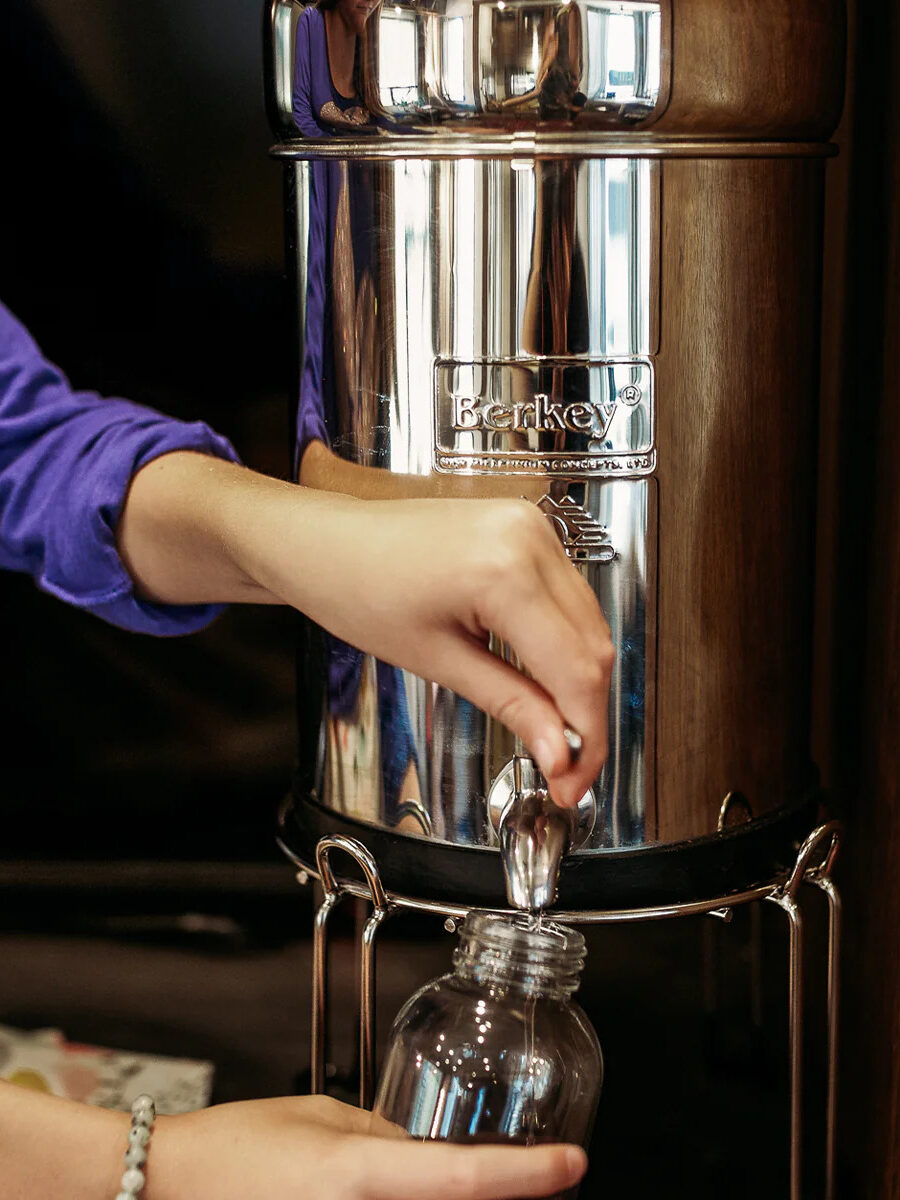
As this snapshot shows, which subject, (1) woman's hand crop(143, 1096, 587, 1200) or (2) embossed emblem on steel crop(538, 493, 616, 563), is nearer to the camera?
(1) woman's hand crop(143, 1096, 587, 1200)

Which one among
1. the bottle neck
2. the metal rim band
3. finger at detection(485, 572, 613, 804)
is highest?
the metal rim band

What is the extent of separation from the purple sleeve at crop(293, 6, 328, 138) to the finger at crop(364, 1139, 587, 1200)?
1.83 ft

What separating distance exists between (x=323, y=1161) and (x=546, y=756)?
0.75ft

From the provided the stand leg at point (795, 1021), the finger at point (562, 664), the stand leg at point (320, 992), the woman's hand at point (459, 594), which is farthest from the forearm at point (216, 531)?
the stand leg at point (795, 1021)

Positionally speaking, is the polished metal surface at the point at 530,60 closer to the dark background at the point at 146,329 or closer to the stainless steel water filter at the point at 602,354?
the stainless steel water filter at the point at 602,354

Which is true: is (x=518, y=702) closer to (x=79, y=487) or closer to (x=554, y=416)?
(x=554, y=416)

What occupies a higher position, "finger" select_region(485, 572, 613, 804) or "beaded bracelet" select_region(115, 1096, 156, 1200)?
"finger" select_region(485, 572, 613, 804)

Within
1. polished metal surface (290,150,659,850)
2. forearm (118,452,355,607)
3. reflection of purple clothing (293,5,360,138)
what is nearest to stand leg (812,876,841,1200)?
polished metal surface (290,150,659,850)

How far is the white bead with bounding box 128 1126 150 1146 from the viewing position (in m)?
0.71

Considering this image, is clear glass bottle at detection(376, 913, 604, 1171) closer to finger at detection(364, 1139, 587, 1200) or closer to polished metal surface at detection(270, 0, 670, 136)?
finger at detection(364, 1139, 587, 1200)

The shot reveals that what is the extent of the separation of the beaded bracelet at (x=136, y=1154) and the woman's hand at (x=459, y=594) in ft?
0.92

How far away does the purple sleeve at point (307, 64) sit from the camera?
31.1 inches

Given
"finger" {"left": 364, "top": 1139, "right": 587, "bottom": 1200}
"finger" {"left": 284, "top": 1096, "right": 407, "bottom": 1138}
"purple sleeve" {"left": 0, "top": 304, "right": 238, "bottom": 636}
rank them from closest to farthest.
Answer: "finger" {"left": 364, "top": 1139, "right": 587, "bottom": 1200}
"finger" {"left": 284, "top": 1096, "right": 407, "bottom": 1138}
"purple sleeve" {"left": 0, "top": 304, "right": 238, "bottom": 636}

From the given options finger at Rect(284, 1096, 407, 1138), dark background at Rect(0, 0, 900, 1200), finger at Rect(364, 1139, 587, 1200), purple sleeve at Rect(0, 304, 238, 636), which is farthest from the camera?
dark background at Rect(0, 0, 900, 1200)
